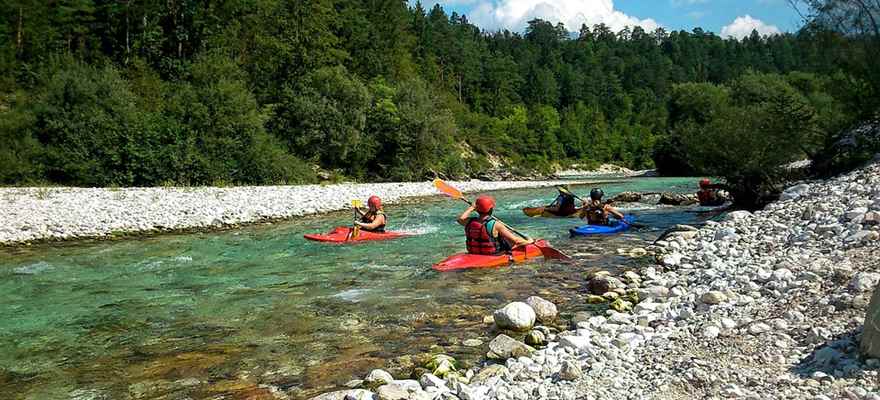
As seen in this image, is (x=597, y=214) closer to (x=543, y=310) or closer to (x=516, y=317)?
(x=543, y=310)

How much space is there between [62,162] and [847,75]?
28.7 m

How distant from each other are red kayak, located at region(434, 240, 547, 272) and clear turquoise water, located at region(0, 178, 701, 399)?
200 millimetres

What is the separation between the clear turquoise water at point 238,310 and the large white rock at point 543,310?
58 cm

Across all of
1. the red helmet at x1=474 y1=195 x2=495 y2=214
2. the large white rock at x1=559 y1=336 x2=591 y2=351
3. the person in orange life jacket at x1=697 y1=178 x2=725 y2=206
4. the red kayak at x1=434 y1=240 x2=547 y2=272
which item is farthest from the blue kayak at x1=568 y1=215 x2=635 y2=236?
the large white rock at x1=559 y1=336 x2=591 y2=351

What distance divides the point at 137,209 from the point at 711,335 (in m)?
16.4

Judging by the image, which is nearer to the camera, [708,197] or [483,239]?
[483,239]

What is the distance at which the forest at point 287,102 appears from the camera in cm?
1538

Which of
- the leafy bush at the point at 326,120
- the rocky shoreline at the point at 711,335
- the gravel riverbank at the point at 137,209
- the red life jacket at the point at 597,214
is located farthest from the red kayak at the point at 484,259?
the leafy bush at the point at 326,120

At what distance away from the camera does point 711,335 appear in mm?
4562

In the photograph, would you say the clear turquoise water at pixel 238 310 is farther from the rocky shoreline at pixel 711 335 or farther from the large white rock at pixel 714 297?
the large white rock at pixel 714 297

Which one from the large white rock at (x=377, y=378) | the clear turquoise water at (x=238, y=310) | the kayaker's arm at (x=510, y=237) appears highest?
the kayaker's arm at (x=510, y=237)

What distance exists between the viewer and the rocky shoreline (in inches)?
144

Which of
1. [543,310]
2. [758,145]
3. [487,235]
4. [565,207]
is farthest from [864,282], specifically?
[565,207]

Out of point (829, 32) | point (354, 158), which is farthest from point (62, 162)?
point (829, 32)
